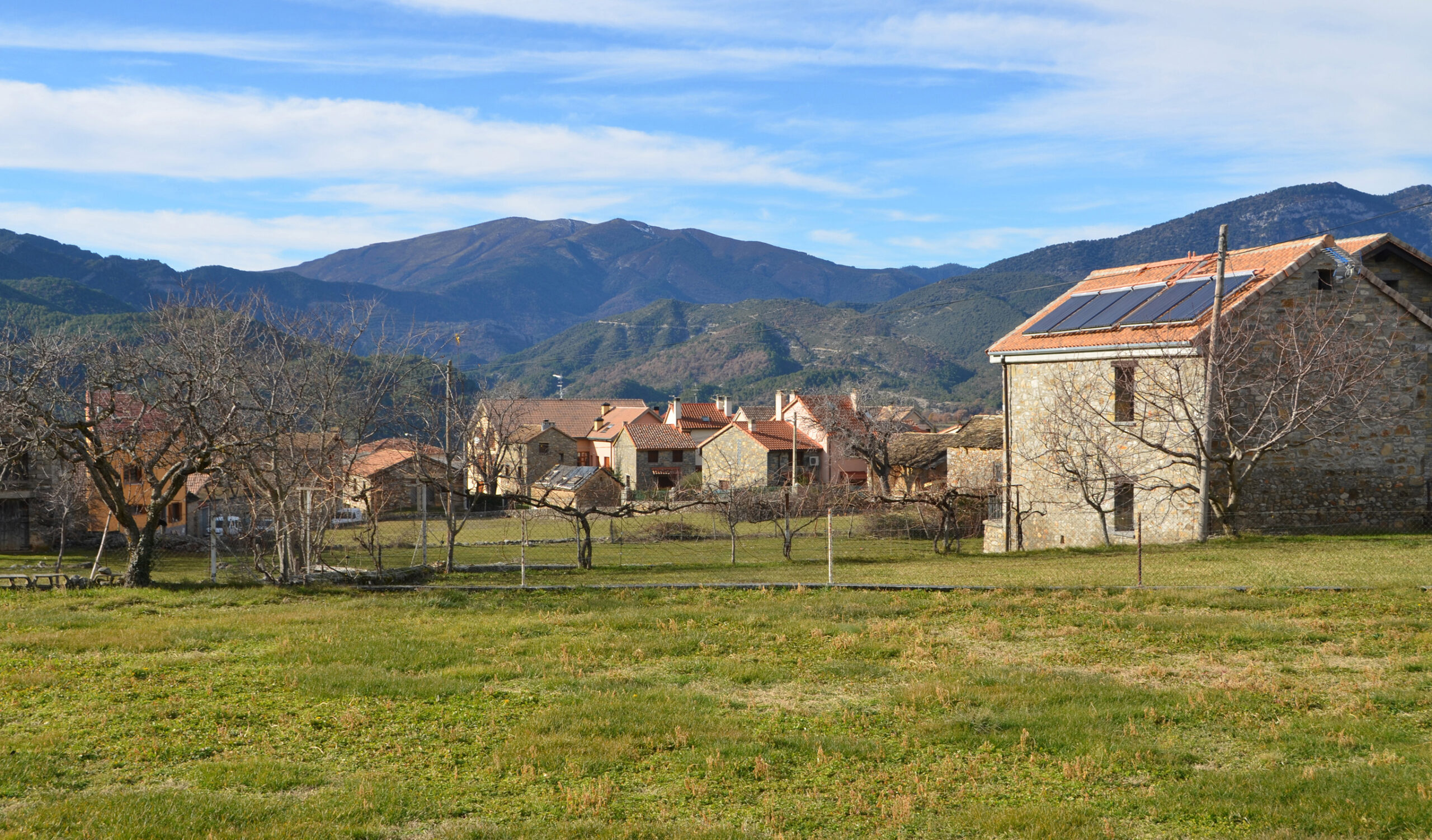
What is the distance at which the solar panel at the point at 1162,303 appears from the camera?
23.6 meters

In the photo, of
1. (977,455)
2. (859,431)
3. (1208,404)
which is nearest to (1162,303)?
(1208,404)

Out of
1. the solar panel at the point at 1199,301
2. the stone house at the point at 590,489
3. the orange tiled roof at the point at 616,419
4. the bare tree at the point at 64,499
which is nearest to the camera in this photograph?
the solar panel at the point at 1199,301

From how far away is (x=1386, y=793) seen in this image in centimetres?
638

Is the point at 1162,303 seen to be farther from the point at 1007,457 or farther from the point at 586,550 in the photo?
the point at 586,550

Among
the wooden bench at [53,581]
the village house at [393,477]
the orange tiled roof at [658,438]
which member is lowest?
the wooden bench at [53,581]

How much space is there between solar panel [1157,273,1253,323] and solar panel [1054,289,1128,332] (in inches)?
Answer: 102

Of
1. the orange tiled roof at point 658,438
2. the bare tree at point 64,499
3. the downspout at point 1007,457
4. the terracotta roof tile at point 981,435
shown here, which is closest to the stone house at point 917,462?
the terracotta roof tile at point 981,435

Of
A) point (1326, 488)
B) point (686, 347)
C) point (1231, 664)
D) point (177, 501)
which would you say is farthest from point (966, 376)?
point (1231, 664)

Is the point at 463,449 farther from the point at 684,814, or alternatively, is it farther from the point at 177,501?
the point at 177,501

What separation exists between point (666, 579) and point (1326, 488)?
14.5 m

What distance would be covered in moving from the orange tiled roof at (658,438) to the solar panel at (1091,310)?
49866mm

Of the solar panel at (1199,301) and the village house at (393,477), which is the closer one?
the solar panel at (1199,301)

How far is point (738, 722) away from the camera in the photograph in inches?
333

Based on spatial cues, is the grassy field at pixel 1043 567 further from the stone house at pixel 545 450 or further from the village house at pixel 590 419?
the village house at pixel 590 419
